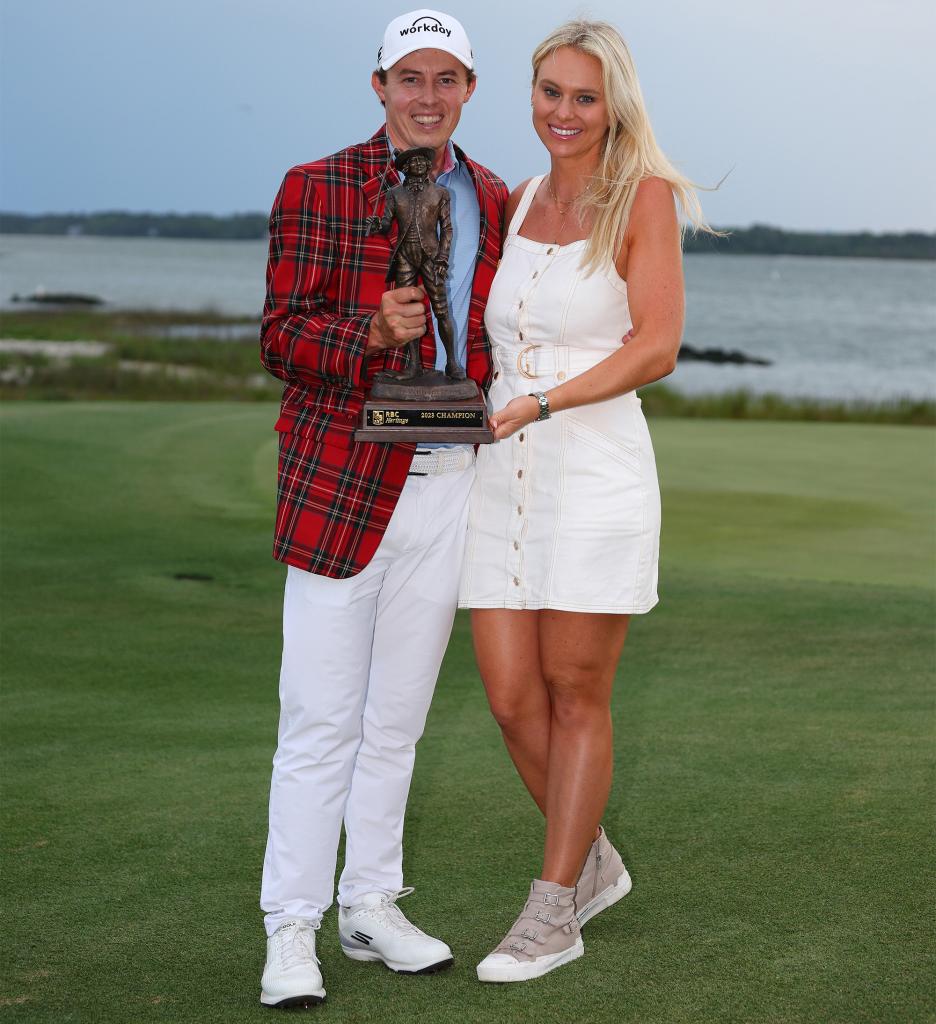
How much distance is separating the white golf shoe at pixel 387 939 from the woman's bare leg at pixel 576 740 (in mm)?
306

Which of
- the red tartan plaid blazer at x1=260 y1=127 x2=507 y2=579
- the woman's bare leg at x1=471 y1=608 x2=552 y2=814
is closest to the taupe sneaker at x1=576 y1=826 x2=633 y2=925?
the woman's bare leg at x1=471 y1=608 x2=552 y2=814

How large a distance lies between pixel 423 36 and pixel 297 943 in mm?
1870

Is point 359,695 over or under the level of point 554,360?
under

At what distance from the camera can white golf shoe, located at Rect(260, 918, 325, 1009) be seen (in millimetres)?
2891

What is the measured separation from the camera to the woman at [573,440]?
9.99ft

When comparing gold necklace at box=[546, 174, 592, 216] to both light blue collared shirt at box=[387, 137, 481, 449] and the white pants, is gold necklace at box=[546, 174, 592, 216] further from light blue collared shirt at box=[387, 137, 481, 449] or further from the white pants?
the white pants

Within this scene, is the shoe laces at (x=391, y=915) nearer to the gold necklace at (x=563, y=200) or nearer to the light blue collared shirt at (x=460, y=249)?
the light blue collared shirt at (x=460, y=249)

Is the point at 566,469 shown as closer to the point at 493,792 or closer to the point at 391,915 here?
the point at 391,915

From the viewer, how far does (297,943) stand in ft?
9.88

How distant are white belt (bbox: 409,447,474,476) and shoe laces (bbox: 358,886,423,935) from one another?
0.95 meters

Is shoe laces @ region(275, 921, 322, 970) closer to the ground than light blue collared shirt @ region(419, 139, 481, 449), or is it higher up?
closer to the ground

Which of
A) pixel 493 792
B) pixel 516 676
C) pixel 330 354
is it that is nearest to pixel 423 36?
pixel 330 354

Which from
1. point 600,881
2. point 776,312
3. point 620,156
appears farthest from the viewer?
point 776,312

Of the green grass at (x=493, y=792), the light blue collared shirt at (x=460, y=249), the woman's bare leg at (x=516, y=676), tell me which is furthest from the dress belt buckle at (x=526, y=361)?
the green grass at (x=493, y=792)
